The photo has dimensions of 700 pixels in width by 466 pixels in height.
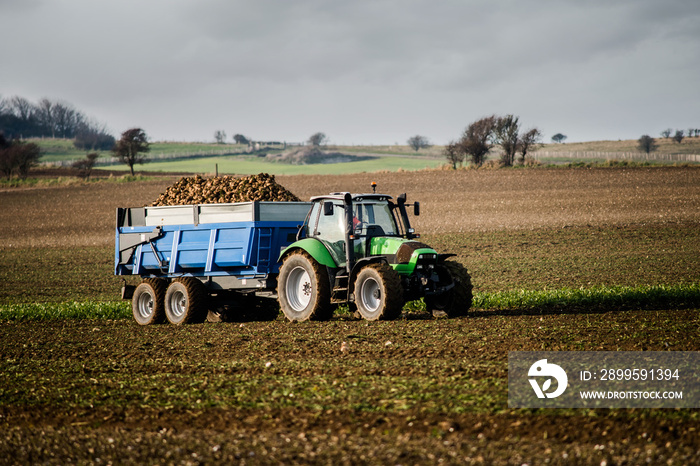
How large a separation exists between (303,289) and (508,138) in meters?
45.7

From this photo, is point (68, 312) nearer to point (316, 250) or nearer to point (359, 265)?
point (316, 250)

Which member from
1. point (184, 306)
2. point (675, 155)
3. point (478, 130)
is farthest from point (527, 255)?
point (675, 155)

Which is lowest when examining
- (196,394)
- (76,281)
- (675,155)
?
(76,281)

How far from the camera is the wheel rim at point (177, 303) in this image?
46.1 ft

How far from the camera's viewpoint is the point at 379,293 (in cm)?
1193

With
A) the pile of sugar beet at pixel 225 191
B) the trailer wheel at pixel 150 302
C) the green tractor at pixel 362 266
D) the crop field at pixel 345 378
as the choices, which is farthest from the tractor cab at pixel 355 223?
the trailer wheel at pixel 150 302

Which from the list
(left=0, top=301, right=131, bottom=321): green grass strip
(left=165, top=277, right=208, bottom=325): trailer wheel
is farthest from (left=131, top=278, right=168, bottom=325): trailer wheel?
(left=0, top=301, right=131, bottom=321): green grass strip

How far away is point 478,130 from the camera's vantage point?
189 feet

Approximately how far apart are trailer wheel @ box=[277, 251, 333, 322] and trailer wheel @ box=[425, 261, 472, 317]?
6.79 ft

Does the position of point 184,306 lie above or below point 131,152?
below

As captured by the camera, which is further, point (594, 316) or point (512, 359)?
point (594, 316)

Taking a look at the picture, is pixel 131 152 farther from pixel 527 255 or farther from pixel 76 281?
pixel 527 255

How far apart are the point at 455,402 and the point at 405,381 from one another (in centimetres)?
99

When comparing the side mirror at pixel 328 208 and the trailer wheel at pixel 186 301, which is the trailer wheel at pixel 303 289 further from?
the trailer wheel at pixel 186 301
